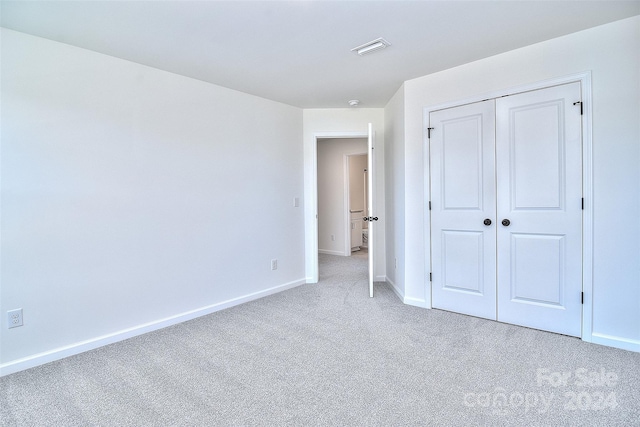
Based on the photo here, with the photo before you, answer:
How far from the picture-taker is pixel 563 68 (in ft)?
8.09

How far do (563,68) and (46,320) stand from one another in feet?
14.4

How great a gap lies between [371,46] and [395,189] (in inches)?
66.6

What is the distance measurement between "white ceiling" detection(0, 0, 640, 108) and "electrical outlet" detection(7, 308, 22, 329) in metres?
1.95

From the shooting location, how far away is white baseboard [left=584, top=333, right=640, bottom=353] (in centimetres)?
225

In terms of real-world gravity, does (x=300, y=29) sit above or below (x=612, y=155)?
above

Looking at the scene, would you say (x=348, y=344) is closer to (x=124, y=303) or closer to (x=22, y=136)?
(x=124, y=303)

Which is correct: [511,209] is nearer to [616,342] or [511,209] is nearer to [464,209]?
[464,209]

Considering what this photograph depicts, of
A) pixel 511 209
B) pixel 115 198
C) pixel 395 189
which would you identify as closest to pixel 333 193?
pixel 395 189

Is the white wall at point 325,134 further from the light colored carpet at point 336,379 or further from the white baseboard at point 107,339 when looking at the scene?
the light colored carpet at point 336,379

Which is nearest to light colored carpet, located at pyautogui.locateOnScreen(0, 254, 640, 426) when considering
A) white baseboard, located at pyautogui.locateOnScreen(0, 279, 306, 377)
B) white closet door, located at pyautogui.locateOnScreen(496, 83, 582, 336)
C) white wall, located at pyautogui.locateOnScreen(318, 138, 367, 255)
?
white baseboard, located at pyautogui.locateOnScreen(0, 279, 306, 377)

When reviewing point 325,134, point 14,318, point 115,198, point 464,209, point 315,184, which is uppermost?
point 325,134

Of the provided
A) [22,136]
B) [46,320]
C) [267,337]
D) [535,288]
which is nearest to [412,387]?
[267,337]

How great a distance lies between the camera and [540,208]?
2.61 metres

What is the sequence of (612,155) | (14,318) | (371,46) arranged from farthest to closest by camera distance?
1. (371,46)
2. (612,155)
3. (14,318)
